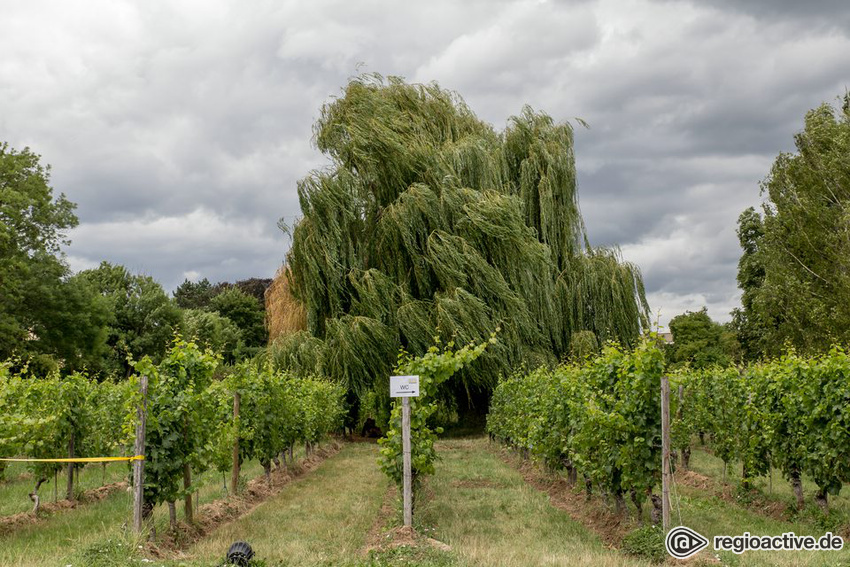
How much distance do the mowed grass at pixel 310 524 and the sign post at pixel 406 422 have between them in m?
0.64

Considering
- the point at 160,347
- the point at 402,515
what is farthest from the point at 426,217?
the point at 160,347

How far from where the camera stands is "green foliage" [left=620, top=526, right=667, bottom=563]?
24.6ft

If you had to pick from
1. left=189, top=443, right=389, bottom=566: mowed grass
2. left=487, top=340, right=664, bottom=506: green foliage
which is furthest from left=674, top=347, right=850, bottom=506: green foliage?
left=189, top=443, right=389, bottom=566: mowed grass

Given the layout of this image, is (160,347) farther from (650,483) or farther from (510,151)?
(650,483)

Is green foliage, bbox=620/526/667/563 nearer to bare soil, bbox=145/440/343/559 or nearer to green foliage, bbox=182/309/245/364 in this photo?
bare soil, bbox=145/440/343/559

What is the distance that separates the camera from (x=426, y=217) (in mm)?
23266

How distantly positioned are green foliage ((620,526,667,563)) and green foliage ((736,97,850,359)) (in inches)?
752

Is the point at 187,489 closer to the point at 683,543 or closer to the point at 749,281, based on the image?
the point at 683,543

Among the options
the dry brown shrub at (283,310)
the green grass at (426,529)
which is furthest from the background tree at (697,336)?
the green grass at (426,529)

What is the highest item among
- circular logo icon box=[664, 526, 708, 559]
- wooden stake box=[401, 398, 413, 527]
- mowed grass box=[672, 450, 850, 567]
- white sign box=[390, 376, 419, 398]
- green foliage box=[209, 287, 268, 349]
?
green foliage box=[209, 287, 268, 349]

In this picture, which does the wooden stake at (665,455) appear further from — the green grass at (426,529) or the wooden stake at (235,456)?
the wooden stake at (235,456)

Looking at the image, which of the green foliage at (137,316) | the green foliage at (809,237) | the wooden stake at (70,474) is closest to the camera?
the wooden stake at (70,474)

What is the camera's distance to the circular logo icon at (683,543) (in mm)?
7398

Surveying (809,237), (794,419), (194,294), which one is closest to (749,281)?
(809,237)
